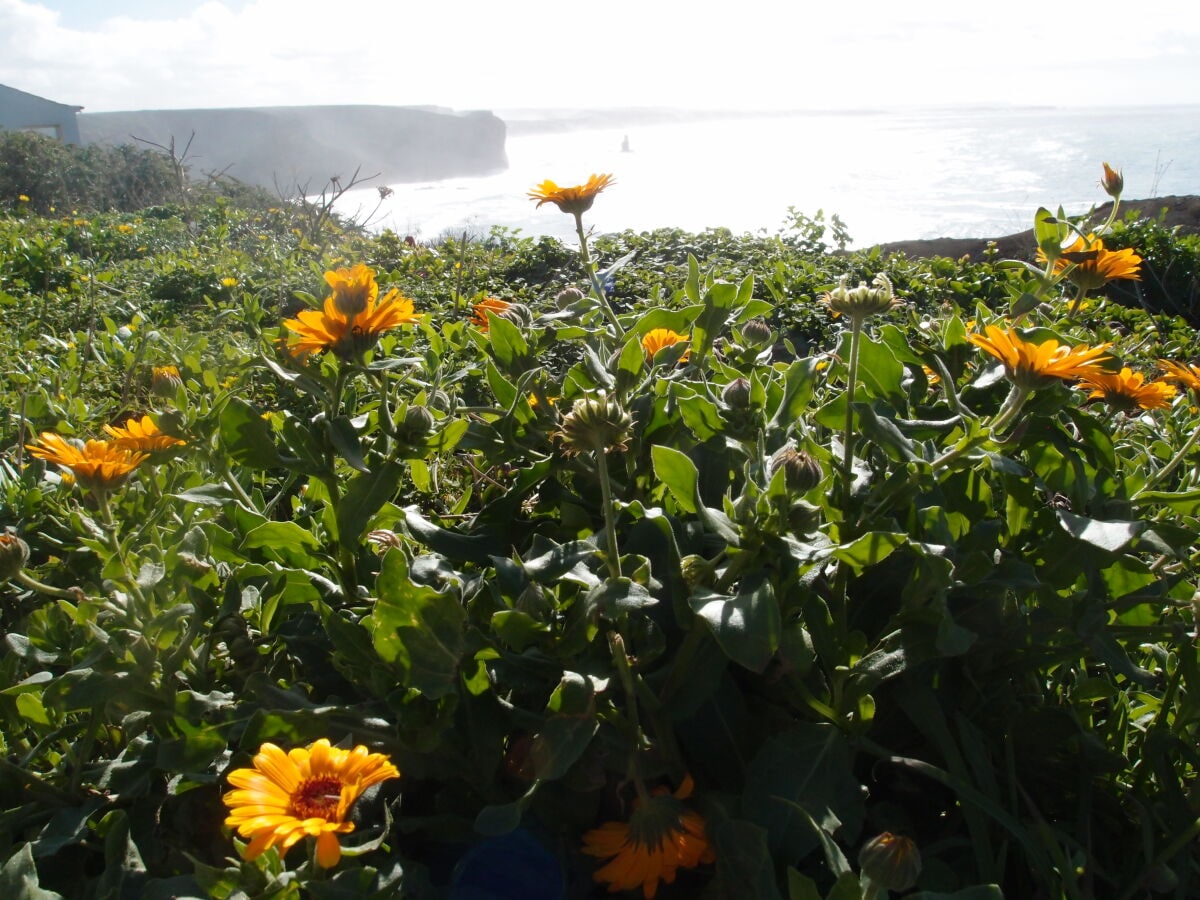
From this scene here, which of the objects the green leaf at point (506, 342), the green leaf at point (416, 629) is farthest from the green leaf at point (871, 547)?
the green leaf at point (506, 342)

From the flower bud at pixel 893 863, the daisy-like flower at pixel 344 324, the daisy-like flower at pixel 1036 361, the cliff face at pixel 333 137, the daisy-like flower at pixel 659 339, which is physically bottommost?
the flower bud at pixel 893 863

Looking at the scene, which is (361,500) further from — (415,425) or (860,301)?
(860,301)

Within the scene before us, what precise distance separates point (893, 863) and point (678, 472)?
1.57 ft

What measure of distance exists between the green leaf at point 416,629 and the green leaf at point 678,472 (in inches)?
11.5

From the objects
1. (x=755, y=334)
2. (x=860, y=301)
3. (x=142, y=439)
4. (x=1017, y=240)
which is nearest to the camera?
(x=860, y=301)

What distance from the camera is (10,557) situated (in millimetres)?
1246

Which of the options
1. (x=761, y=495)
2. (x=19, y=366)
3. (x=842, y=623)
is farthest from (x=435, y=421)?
Result: (x=19, y=366)

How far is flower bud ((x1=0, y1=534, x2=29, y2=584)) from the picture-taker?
1.24 m

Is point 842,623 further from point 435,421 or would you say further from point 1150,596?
point 435,421

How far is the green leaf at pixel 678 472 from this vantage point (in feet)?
3.58


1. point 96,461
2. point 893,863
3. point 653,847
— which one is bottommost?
point 653,847

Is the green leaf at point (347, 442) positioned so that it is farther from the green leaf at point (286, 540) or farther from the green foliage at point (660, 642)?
the green leaf at point (286, 540)

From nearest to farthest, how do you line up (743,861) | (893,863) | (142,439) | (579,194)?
(893,863)
(743,861)
(142,439)
(579,194)

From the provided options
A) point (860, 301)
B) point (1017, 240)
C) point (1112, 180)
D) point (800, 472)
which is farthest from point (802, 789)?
point (1017, 240)
